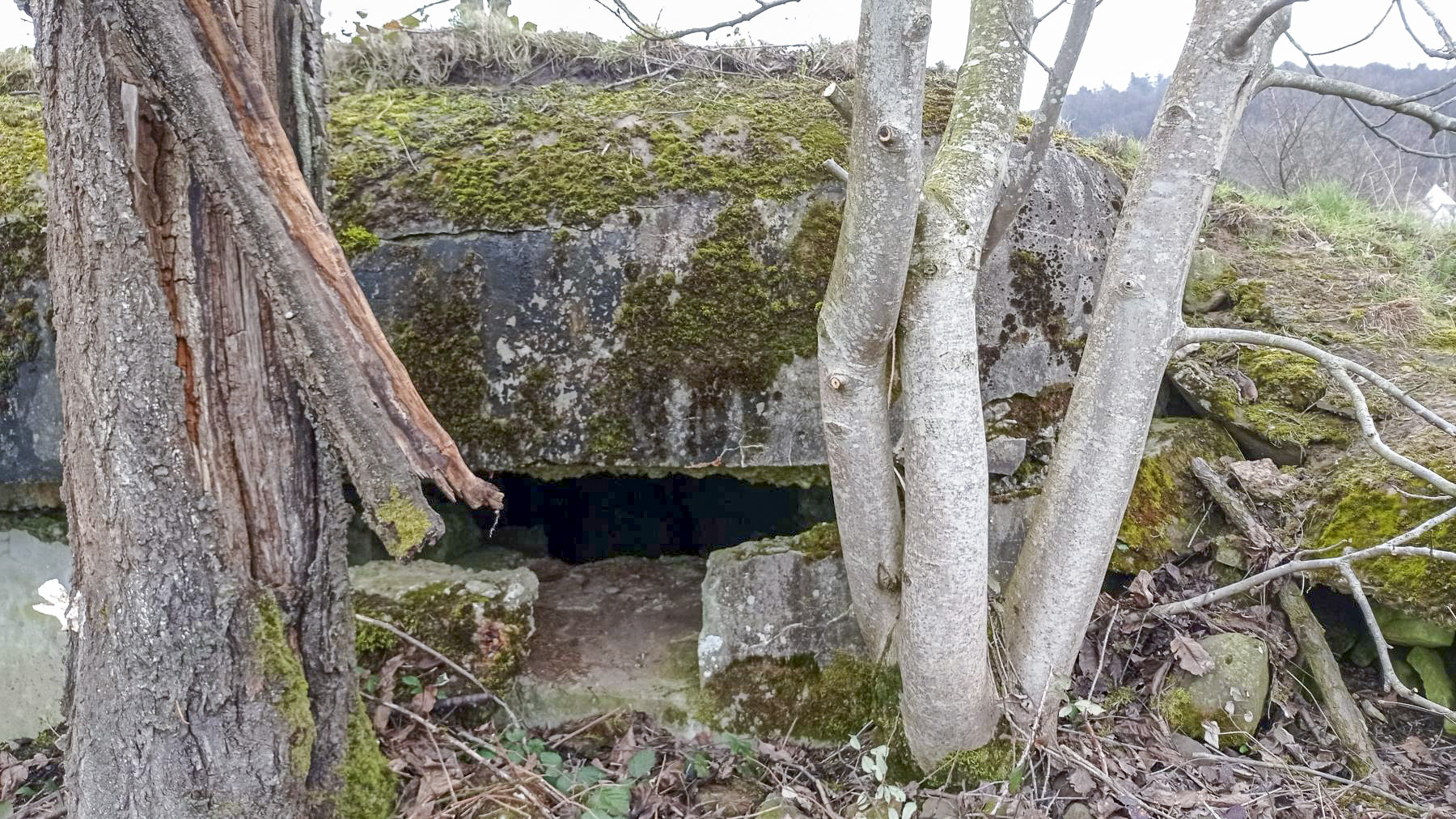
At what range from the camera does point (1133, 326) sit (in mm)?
2383

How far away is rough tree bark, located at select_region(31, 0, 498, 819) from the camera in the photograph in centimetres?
175

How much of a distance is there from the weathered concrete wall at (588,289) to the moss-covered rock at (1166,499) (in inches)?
43.1

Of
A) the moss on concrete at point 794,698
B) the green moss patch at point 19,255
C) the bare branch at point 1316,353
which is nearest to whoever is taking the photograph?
the bare branch at point 1316,353

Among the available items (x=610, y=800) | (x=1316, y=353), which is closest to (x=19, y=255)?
(x=610, y=800)

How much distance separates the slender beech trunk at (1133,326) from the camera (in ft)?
7.52

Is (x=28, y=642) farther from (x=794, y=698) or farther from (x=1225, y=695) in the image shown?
(x=1225, y=695)

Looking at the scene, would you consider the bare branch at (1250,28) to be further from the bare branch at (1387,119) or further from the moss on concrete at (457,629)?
the moss on concrete at (457,629)

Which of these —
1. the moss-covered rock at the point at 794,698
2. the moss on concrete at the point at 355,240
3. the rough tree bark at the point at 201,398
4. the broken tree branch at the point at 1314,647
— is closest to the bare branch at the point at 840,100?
the rough tree bark at the point at 201,398

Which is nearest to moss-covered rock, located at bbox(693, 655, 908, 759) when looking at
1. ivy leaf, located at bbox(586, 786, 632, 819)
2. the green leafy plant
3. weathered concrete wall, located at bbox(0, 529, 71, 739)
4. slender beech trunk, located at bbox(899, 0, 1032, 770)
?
the green leafy plant

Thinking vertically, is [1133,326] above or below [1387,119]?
below

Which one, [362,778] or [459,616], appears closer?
[362,778]

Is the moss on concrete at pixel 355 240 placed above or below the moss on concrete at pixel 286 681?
above

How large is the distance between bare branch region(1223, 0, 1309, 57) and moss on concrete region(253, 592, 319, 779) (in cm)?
294

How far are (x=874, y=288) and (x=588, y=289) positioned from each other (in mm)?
1122
